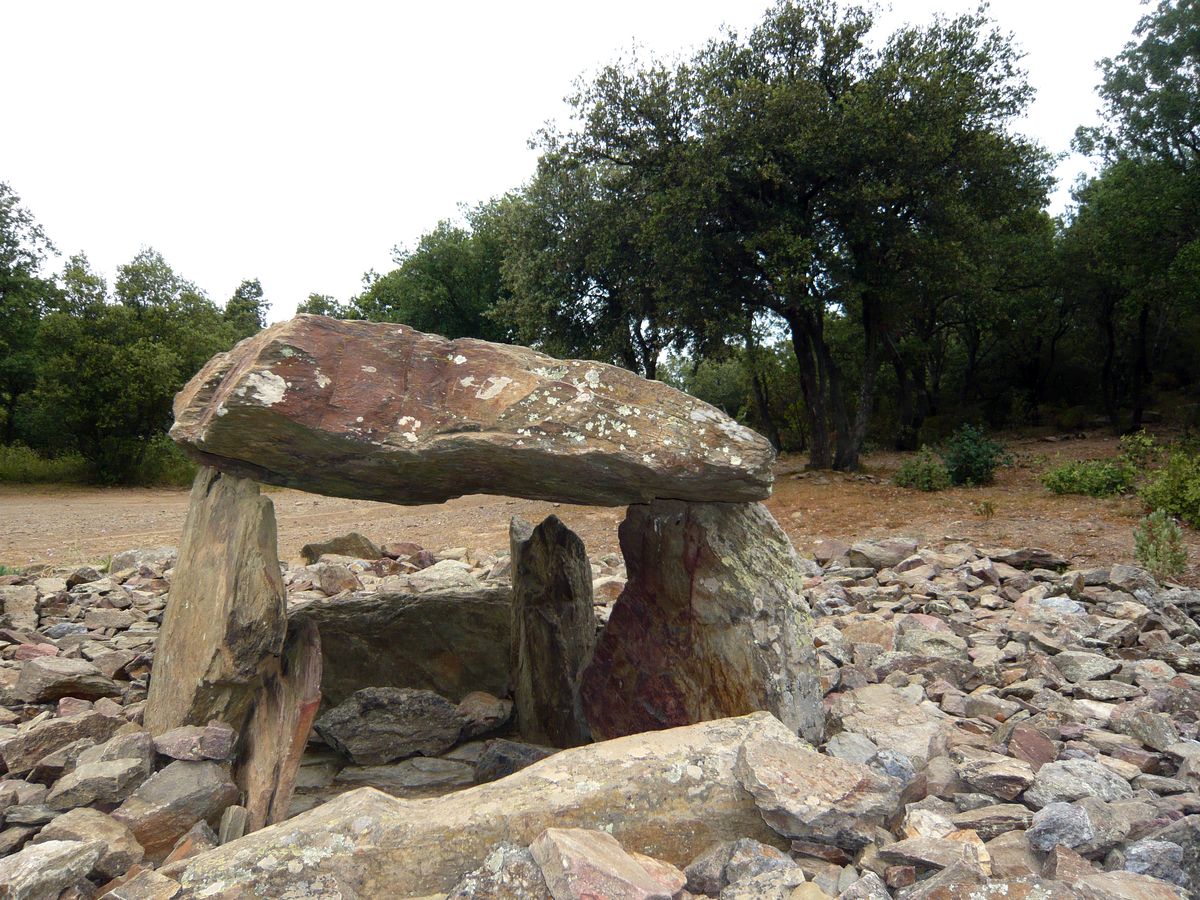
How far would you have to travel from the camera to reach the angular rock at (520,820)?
272 cm

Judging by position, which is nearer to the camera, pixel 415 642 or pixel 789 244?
pixel 415 642

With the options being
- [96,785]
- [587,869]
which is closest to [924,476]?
[587,869]

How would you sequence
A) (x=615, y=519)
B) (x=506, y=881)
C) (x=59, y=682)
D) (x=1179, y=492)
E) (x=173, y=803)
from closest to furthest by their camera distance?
(x=506, y=881), (x=173, y=803), (x=59, y=682), (x=1179, y=492), (x=615, y=519)

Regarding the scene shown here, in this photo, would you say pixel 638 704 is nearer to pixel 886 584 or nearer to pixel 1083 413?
pixel 886 584

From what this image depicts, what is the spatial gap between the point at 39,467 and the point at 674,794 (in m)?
23.8

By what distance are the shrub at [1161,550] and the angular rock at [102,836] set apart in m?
8.45

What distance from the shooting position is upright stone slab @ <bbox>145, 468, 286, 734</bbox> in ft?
12.4

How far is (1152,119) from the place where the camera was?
875 inches

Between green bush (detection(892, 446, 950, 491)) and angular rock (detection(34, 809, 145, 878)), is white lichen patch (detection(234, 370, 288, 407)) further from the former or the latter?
green bush (detection(892, 446, 950, 491))

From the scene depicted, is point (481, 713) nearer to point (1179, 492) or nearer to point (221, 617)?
point (221, 617)

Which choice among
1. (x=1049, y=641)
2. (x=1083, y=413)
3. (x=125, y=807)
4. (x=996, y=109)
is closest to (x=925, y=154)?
(x=996, y=109)

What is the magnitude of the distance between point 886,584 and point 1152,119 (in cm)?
2145

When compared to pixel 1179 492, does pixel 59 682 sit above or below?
below

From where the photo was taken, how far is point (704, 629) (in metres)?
4.33
